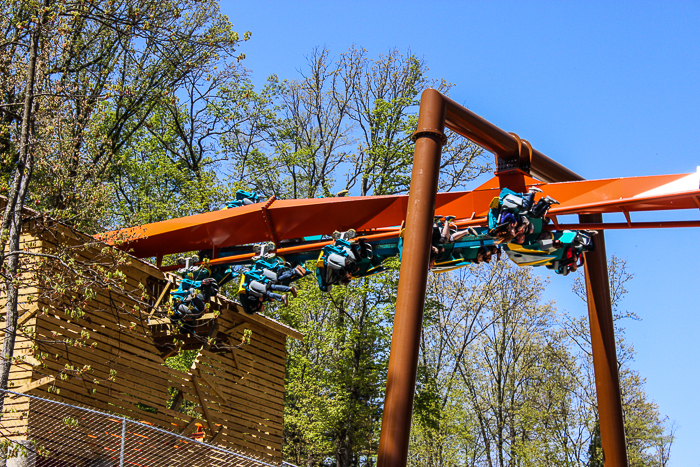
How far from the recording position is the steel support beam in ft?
20.7

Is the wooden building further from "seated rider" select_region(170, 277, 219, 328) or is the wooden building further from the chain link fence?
"seated rider" select_region(170, 277, 219, 328)

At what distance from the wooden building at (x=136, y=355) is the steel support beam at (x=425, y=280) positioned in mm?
3209

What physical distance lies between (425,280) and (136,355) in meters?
6.61

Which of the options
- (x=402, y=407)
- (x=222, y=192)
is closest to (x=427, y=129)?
(x=402, y=407)

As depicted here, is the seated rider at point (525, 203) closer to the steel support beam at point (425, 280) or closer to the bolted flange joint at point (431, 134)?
the steel support beam at point (425, 280)

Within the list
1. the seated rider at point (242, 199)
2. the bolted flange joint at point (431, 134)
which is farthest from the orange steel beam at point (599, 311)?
the seated rider at point (242, 199)

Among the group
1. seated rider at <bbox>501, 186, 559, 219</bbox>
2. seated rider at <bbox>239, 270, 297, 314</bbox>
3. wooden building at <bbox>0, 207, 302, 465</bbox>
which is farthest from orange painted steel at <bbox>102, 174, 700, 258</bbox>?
wooden building at <bbox>0, 207, 302, 465</bbox>

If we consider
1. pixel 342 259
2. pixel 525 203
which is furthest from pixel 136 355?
pixel 525 203

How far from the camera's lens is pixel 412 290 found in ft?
21.7

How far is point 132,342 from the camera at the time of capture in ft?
37.8

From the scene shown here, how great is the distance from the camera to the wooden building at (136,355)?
8.63 metres

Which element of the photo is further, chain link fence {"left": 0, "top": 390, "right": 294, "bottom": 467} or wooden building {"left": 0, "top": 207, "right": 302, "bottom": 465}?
wooden building {"left": 0, "top": 207, "right": 302, "bottom": 465}

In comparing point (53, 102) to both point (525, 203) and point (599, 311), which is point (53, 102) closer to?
point (525, 203)

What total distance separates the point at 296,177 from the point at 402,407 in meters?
21.7
